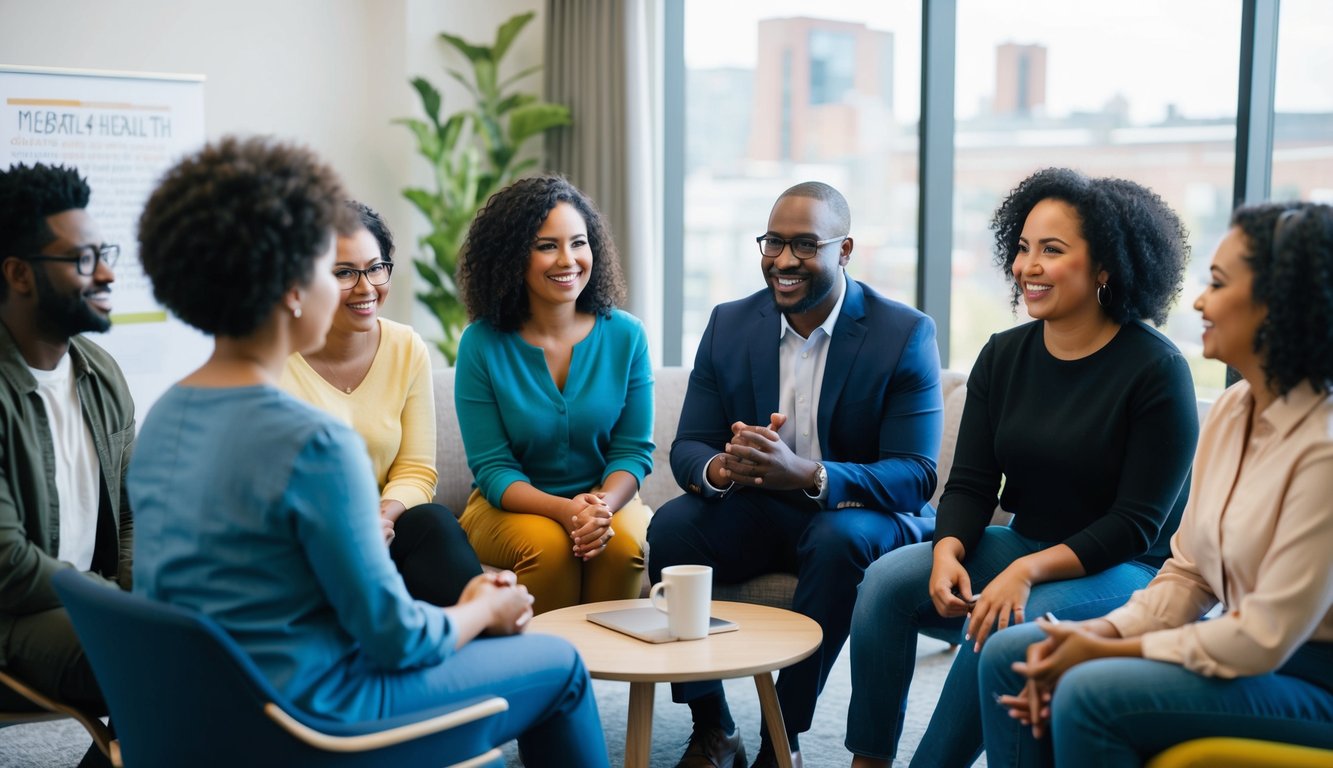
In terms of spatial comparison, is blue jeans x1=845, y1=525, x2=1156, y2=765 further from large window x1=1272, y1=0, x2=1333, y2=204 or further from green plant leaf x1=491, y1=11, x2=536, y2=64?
green plant leaf x1=491, y1=11, x2=536, y2=64

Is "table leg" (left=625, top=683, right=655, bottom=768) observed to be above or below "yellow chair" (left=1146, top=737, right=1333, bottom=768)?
below

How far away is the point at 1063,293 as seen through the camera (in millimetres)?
2355

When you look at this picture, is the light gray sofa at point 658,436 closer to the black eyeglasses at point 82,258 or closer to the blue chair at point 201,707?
the black eyeglasses at point 82,258

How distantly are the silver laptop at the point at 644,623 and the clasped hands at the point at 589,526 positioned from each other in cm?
30

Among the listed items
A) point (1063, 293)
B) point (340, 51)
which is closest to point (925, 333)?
point (1063, 293)

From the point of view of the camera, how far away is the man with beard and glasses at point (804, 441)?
261cm

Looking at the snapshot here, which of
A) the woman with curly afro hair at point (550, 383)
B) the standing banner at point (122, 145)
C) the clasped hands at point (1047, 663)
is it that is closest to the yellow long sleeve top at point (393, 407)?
the woman with curly afro hair at point (550, 383)

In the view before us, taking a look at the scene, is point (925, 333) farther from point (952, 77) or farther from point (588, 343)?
point (952, 77)

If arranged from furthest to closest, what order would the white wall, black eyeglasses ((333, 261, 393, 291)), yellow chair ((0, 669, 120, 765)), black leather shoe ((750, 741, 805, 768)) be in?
the white wall
black eyeglasses ((333, 261, 393, 291))
black leather shoe ((750, 741, 805, 768))
yellow chair ((0, 669, 120, 765))

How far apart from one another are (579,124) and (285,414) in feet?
12.6

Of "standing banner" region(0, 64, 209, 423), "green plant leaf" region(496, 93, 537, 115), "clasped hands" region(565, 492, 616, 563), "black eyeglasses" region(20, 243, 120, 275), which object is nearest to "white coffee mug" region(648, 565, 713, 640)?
"clasped hands" region(565, 492, 616, 563)

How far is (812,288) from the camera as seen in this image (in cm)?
284

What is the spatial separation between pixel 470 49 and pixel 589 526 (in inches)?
118

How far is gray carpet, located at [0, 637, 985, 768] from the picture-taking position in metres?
2.80
